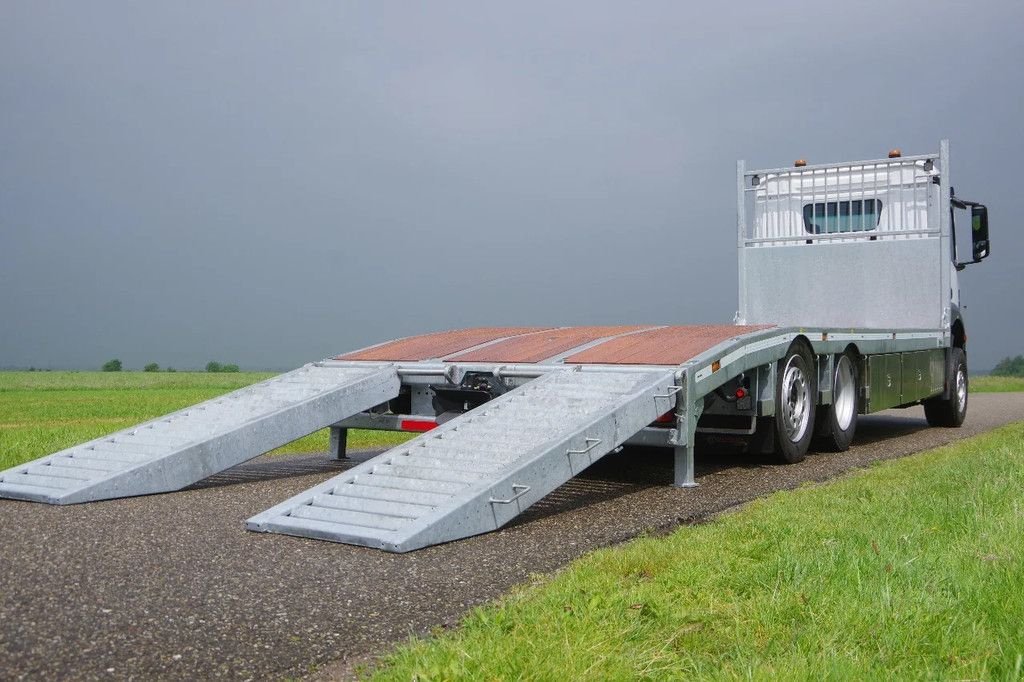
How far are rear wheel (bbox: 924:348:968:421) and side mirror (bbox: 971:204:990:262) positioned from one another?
4.69 ft

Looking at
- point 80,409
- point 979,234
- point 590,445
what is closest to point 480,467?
point 590,445

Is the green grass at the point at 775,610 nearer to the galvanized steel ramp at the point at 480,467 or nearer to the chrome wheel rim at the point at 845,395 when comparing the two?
the galvanized steel ramp at the point at 480,467

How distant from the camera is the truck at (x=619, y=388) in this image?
6.38 m

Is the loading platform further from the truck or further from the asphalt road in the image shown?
the asphalt road

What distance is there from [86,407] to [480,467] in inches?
637

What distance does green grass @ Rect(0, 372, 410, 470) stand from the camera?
1202 centimetres

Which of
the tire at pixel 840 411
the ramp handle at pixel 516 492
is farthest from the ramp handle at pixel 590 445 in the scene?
the tire at pixel 840 411

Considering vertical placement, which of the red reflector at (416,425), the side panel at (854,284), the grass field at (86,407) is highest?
the side panel at (854,284)

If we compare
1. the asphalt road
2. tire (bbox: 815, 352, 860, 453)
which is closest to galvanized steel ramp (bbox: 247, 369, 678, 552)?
the asphalt road

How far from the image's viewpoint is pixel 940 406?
14.4 metres

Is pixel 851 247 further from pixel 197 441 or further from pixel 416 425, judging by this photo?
pixel 197 441

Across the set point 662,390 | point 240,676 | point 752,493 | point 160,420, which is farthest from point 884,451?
point 240,676

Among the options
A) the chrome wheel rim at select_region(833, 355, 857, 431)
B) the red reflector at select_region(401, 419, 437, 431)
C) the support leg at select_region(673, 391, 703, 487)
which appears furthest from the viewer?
the chrome wheel rim at select_region(833, 355, 857, 431)

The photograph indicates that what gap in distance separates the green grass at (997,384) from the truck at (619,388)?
12.2 metres
